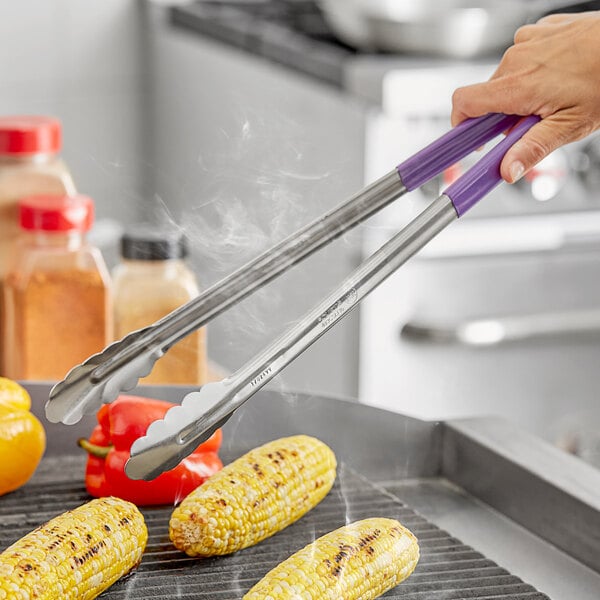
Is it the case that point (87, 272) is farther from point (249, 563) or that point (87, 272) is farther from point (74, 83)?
point (74, 83)

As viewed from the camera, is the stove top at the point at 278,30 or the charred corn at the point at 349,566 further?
the stove top at the point at 278,30

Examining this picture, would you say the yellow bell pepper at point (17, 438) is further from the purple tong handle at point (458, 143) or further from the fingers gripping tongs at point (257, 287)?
the purple tong handle at point (458, 143)

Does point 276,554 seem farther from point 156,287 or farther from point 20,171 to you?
point 20,171

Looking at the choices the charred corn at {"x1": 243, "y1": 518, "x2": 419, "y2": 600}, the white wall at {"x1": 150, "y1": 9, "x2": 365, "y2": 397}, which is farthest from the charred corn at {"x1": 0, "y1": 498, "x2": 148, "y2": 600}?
the white wall at {"x1": 150, "y1": 9, "x2": 365, "y2": 397}

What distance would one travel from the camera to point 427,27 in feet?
7.78

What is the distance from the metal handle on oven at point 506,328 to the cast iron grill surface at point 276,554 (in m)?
1.05

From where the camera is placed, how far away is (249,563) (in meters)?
1.11

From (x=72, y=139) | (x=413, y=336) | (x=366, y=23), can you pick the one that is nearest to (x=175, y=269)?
(x=413, y=336)

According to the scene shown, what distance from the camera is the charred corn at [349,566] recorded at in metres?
0.98

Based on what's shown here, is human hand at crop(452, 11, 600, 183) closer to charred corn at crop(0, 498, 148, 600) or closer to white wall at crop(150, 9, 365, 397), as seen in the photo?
white wall at crop(150, 9, 365, 397)

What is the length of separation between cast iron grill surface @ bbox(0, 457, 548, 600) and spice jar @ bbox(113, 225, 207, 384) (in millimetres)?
247

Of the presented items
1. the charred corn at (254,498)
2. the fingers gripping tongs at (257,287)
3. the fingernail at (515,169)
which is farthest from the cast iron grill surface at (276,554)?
the fingernail at (515,169)

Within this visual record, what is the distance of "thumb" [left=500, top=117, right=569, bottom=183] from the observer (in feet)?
3.48

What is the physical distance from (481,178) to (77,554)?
487 mm
